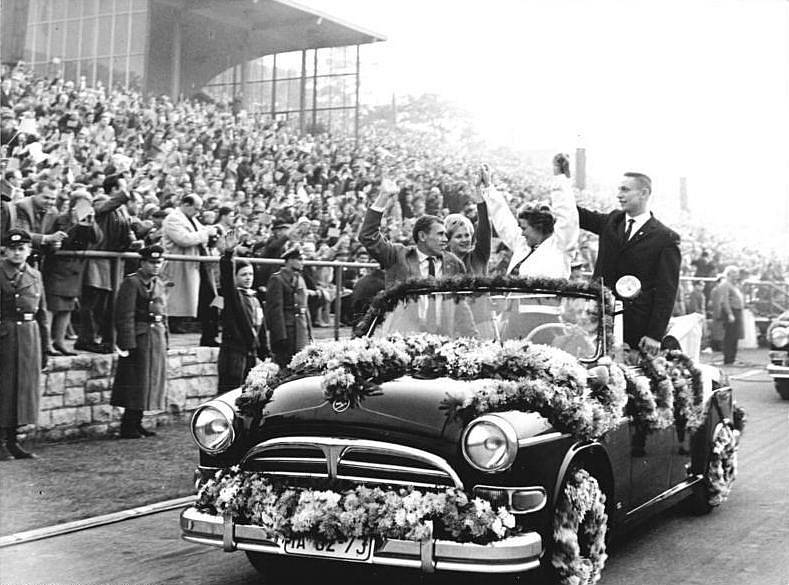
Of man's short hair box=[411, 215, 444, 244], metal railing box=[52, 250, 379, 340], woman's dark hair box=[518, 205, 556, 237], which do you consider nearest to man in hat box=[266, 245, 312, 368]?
metal railing box=[52, 250, 379, 340]

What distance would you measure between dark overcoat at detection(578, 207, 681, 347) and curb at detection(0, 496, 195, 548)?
3.15m

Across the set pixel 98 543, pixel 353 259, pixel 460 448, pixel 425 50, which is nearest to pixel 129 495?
pixel 98 543

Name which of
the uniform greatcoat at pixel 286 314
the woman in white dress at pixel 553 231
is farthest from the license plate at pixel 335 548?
the uniform greatcoat at pixel 286 314

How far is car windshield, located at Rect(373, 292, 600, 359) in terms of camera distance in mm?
5004

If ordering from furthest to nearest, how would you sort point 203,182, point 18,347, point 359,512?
1. point 203,182
2. point 18,347
3. point 359,512

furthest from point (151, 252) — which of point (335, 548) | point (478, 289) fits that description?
point (335, 548)

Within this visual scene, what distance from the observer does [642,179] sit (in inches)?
248

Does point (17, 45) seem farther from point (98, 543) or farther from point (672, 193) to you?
point (672, 193)

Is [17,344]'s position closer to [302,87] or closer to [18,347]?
[18,347]

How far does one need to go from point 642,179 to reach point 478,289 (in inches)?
66.9

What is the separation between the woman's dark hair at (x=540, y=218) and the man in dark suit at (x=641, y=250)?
42 centimetres

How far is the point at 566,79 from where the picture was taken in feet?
41.6

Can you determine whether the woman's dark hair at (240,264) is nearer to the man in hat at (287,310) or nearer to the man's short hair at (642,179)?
the man in hat at (287,310)

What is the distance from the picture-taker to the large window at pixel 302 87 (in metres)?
15.0
